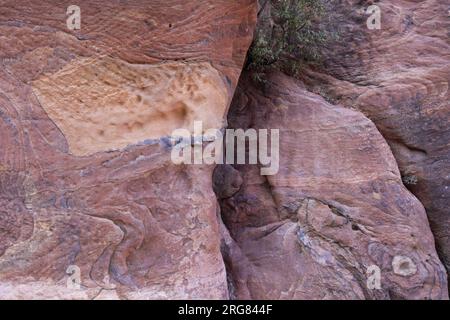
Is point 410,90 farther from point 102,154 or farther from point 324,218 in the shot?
point 102,154

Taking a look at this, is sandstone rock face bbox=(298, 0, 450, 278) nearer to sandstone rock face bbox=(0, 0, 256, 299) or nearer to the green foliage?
the green foliage

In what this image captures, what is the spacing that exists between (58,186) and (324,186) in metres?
2.07

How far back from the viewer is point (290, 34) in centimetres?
507

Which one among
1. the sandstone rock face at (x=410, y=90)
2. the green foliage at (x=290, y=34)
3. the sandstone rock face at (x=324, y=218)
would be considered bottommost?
the sandstone rock face at (x=324, y=218)

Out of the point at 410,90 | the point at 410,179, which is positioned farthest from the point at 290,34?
the point at 410,179

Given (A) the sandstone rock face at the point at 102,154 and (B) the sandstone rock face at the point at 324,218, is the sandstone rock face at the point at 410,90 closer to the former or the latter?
(B) the sandstone rock face at the point at 324,218

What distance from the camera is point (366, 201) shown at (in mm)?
4250

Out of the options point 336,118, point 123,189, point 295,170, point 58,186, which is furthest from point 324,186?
point 58,186

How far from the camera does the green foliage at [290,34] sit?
494cm

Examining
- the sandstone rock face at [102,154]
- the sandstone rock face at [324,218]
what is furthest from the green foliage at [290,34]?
the sandstone rock face at [102,154]

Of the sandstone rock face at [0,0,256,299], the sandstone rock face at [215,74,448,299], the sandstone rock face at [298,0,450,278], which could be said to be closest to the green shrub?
the sandstone rock face at [298,0,450,278]

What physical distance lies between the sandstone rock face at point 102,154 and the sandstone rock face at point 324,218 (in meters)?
0.51

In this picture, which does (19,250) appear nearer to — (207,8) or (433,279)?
(207,8)

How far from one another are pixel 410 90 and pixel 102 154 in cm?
287
